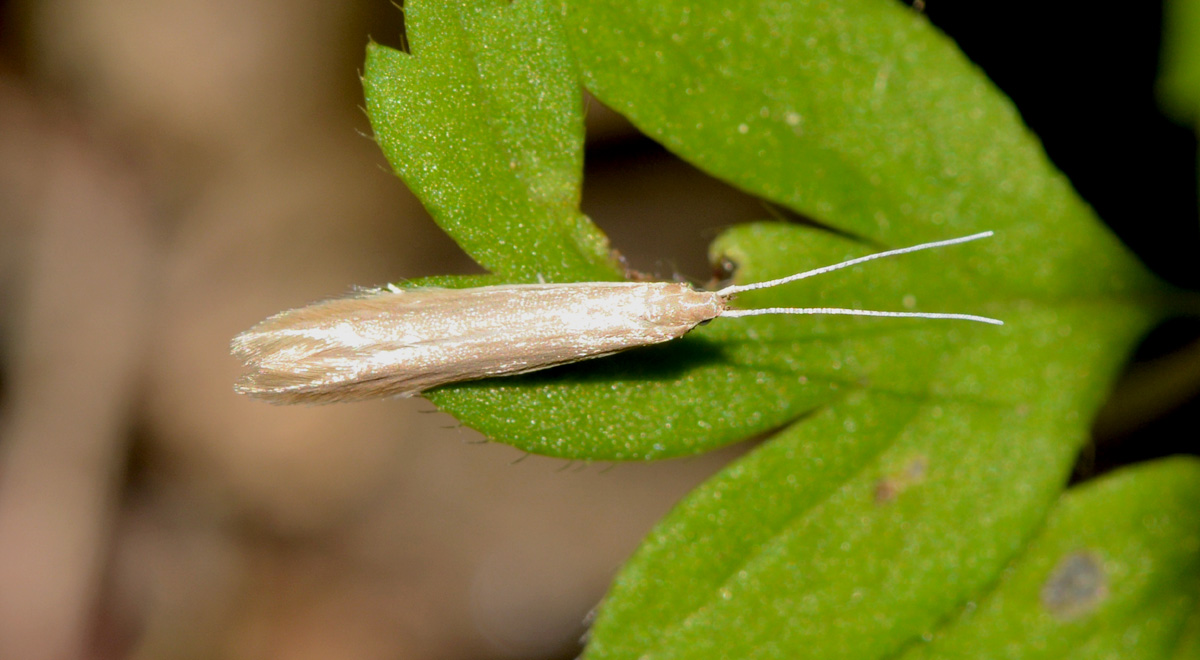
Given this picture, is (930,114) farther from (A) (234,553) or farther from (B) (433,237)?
(A) (234,553)

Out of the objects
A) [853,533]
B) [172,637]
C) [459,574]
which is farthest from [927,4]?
[172,637]

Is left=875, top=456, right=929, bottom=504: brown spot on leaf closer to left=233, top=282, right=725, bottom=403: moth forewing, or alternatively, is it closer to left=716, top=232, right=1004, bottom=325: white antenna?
left=716, top=232, right=1004, bottom=325: white antenna

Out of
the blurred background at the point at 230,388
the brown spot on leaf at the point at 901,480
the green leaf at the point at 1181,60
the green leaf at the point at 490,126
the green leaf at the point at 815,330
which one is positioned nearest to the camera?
the green leaf at the point at 490,126

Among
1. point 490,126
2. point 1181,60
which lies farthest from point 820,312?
point 1181,60

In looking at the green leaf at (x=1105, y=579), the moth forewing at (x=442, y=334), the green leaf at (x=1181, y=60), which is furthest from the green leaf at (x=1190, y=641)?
the moth forewing at (x=442, y=334)

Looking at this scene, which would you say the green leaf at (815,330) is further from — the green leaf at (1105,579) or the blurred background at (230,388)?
the blurred background at (230,388)

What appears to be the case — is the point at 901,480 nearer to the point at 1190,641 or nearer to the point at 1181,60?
the point at 1190,641

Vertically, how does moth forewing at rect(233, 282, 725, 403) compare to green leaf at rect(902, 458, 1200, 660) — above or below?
above

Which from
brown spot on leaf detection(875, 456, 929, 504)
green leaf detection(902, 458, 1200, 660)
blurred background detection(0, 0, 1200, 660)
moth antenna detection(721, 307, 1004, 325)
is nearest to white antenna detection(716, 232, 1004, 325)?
moth antenna detection(721, 307, 1004, 325)
